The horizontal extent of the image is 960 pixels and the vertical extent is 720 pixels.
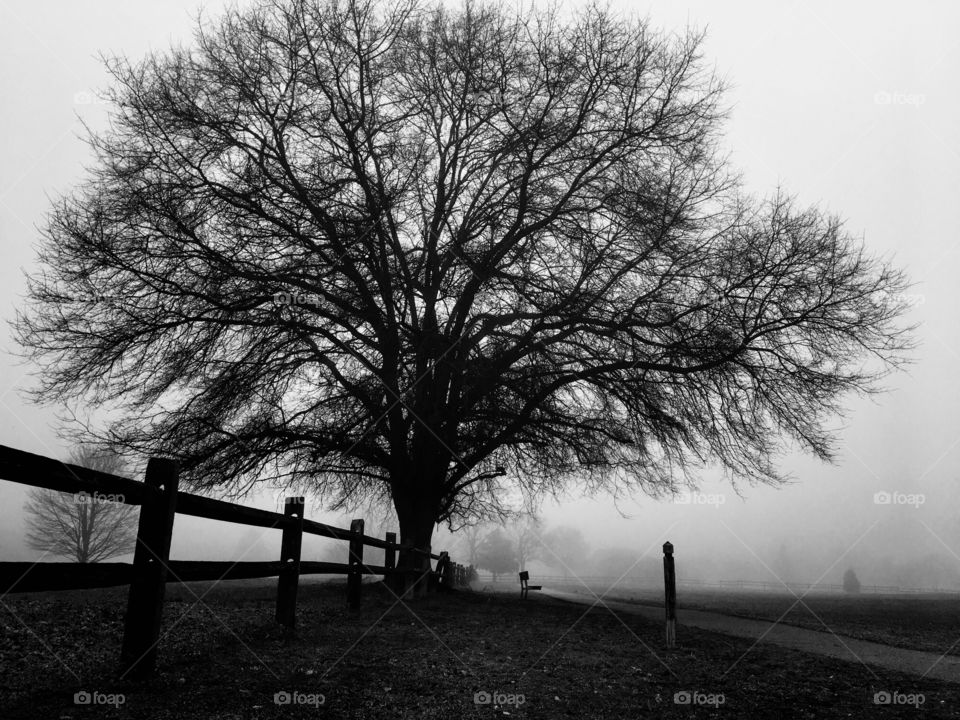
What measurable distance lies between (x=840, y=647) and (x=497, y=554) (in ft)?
229

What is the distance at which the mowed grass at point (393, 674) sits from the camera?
4.03 meters

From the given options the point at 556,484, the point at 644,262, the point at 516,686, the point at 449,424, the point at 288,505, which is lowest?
the point at 516,686

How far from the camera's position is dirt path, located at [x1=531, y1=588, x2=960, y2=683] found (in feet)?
21.5

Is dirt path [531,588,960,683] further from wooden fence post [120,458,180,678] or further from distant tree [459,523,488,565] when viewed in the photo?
distant tree [459,523,488,565]

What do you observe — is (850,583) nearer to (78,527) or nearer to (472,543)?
(472,543)

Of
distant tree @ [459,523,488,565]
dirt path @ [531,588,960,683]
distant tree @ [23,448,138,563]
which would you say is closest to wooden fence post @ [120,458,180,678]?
dirt path @ [531,588,960,683]

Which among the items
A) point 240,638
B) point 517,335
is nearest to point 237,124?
point 517,335

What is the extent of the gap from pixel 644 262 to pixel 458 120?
4.69 m

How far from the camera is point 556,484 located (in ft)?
54.4

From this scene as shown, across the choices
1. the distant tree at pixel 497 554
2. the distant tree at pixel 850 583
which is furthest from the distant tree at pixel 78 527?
the distant tree at pixel 850 583

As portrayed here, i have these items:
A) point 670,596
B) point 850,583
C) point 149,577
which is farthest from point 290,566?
point 850,583

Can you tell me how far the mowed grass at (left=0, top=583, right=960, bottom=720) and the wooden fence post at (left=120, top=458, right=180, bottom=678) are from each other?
6.3 inches

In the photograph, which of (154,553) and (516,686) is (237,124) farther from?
(516,686)

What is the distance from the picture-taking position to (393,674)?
5195 mm
